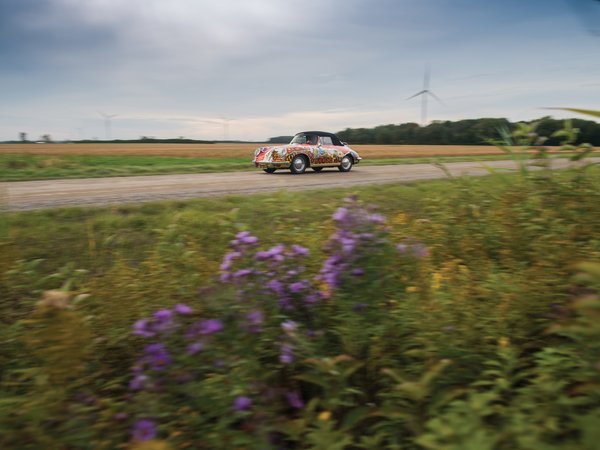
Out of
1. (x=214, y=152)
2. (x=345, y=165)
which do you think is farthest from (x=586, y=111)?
(x=214, y=152)

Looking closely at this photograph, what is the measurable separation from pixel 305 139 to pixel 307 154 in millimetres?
611

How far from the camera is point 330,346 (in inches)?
105

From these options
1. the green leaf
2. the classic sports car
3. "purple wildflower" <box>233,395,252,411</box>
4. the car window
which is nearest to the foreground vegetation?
"purple wildflower" <box>233,395,252,411</box>

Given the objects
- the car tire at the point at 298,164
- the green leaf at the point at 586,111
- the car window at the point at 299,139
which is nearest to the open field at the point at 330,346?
the green leaf at the point at 586,111

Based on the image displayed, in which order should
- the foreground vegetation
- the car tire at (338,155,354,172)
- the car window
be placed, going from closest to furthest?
the foreground vegetation → the car window → the car tire at (338,155,354,172)

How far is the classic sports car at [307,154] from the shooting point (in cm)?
1494

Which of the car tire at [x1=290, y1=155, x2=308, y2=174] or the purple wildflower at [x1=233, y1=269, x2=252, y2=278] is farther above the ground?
the car tire at [x1=290, y1=155, x2=308, y2=174]

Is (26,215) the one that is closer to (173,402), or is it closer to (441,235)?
(173,402)

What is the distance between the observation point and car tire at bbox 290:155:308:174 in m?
15.3

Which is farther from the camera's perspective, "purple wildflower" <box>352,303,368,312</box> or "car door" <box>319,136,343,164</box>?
"car door" <box>319,136,343,164</box>

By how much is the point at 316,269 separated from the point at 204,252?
1.45 m

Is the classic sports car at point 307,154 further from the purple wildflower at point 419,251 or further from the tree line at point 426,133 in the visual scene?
the tree line at point 426,133

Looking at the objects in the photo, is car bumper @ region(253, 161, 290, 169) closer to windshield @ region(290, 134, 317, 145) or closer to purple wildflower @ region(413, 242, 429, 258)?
windshield @ region(290, 134, 317, 145)

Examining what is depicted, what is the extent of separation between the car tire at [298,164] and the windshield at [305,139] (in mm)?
591
